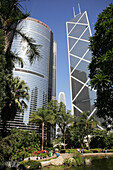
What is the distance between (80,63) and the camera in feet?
286

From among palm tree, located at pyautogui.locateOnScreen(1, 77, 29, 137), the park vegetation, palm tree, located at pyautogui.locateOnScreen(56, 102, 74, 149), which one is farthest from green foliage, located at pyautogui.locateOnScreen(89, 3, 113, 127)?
palm tree, located at pyautogui.locateOnScreen(56, 102, 74, 149)

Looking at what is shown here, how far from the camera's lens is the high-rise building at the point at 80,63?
248 ft

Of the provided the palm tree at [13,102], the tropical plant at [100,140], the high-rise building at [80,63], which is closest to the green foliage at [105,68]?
the palm tree at [13,102]

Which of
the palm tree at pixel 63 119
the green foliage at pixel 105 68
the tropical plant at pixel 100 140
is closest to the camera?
the green foliage at pixel 105 68

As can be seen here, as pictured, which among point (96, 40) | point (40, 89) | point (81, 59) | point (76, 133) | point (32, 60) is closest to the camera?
point (32, 60)

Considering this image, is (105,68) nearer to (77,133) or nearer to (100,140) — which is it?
(77,133)

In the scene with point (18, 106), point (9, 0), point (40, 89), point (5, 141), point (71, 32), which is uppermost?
point (71, 32)

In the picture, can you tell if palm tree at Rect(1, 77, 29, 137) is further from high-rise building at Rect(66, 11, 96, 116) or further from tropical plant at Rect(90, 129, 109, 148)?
high-rise building at Rect(66, 11, 96, 116)

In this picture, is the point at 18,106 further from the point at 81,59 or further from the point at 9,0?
the point at 81,59

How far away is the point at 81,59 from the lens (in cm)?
8794

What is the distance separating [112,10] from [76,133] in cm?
2883

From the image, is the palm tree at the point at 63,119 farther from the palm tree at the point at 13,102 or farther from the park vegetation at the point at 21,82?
the palm tree at the point at 13,102

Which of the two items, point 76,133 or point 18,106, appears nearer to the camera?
point 18,106

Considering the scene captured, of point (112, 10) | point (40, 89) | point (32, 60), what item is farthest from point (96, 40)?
point (40, 89)
